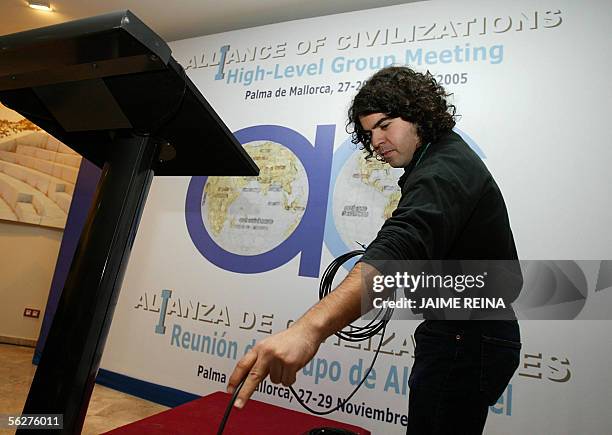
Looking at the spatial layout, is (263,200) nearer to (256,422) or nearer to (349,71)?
(349,71)

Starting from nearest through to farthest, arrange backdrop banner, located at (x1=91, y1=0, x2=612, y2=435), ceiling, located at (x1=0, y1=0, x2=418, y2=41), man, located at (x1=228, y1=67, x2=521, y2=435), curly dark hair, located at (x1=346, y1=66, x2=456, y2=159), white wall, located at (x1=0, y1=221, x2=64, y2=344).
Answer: man, located at (x1=228, y1=67, x2=521, y2=435)
curly dark hair, located at (x1=346, y1=66, x2=456, y2=159)
backdrop banner, located at (x1=91, y1=0, x2=612, y2=435)
ceiling, located at (x1=0, y1=0, x2=418, y2=41)
white wall, located at (x1=0, y1=221, x2=64, y2=344)

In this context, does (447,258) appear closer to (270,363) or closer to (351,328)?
(270,363)

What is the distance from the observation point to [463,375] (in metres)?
0.94

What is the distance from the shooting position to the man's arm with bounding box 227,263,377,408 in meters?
0.46

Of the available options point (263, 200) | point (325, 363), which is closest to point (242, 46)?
point (263, 200)

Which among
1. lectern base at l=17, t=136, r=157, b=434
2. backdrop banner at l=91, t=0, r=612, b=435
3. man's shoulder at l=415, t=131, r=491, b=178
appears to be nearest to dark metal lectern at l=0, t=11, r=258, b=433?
lectern base at l=17, t=136, r=157, b=434

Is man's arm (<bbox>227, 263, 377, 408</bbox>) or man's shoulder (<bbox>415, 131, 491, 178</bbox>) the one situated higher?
man's shoulder (<bbox>415, 131, 491, 178</bbox>)

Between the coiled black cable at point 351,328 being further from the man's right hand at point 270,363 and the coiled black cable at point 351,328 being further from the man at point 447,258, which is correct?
the man's right hand at point 270,363

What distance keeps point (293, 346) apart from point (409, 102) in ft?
3.57

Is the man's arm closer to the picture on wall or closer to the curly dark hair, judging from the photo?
the curly dark hair

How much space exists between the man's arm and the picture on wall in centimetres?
417

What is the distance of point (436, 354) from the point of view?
39.0 inches

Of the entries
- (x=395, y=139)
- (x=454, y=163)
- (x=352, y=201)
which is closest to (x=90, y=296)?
(x=454, y=163)

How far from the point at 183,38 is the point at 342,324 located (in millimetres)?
3424
